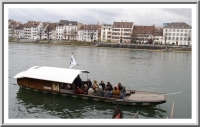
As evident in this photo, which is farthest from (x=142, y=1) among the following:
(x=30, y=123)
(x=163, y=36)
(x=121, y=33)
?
(x=121, y=33)

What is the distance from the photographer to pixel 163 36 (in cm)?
9381

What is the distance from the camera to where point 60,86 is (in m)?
17.0

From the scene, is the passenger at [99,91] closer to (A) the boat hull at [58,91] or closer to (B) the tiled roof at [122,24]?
(A) the boat hull at [58,91]

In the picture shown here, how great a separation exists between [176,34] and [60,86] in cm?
7637

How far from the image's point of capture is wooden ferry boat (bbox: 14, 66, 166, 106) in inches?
601

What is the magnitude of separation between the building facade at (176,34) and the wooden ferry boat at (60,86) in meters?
63.9

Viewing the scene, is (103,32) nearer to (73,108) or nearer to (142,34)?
(142,34)

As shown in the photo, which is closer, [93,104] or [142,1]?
[142,1]

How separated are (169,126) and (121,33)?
3846 inches

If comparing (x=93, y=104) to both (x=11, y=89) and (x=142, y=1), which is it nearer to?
(x=11, y=89)

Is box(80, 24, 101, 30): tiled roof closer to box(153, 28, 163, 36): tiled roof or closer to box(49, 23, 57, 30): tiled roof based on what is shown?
box(49, 23, 57, 30): tiled roof

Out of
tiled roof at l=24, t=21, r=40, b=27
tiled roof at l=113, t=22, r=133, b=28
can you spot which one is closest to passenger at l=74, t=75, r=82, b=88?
tiled roof at l=113, t=22, r=133, b=28

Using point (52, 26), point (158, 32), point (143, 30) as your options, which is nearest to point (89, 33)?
point (52, 26)

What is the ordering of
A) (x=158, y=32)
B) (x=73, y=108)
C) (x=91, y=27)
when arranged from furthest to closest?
(x=91, y=27) < (x=158, y=32) < (x=73, y=108)
